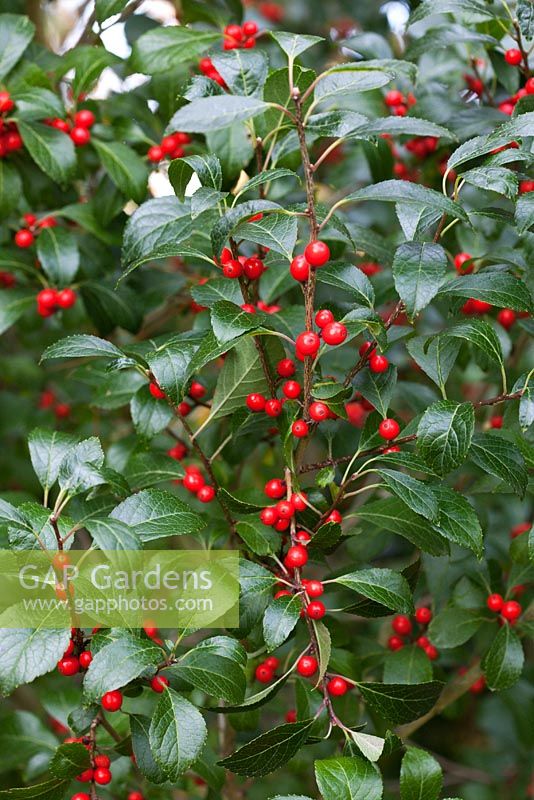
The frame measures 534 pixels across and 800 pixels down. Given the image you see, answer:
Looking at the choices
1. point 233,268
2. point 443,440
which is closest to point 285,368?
point 233,268

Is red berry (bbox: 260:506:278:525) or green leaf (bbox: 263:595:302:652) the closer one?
green leaf (bbox: 263:595:302:652)

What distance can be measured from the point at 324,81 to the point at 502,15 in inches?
23.1

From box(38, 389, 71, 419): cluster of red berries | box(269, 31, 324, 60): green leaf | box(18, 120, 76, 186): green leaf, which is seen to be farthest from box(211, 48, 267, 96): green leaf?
box(38, 389, 71, 419): cluster of red berries

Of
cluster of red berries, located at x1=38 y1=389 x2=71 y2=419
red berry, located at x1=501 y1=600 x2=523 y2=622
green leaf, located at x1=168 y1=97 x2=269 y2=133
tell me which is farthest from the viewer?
cluster of red berries, located at x1=38 y1=389 x2=71 y2=419

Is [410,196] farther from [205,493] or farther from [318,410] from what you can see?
[205,493]

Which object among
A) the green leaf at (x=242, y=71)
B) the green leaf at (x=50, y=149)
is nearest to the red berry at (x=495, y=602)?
the green leaf at (x=242, y=71)

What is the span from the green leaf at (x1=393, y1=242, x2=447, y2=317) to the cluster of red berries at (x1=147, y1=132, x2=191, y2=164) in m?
0.67

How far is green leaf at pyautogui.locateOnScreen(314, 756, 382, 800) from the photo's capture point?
94 cm

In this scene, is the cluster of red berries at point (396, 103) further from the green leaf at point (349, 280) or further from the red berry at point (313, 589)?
the red berry at point (313, 589)

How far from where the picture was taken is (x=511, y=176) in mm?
994

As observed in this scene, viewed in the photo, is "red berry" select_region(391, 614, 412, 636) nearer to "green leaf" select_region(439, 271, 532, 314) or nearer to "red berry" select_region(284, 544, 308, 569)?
"red berry" select_region(284, 544, 308, 569)

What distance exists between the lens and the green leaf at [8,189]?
5.05ft

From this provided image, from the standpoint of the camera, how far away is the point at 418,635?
149 centimetres

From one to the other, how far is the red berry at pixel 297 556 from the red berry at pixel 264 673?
0.95ft
